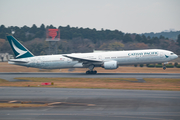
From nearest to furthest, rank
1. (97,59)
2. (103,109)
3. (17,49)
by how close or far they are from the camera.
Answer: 1. (103,109)
2. (97,59)
3. (17,49)

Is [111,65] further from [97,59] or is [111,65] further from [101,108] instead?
[101,108]

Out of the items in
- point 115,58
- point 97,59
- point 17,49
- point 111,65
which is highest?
point 17,49

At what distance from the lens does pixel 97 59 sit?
4159cm

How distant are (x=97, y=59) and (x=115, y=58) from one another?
11.4 ft

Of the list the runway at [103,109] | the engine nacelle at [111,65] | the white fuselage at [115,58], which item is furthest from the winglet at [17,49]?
the runway at [103,109]

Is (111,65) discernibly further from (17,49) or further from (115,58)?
(17,49)

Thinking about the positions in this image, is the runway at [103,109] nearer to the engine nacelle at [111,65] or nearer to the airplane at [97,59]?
the engine nacelle at [111,65]

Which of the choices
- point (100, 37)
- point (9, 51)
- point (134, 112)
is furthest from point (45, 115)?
point (100, 37)

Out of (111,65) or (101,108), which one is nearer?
(101,108)

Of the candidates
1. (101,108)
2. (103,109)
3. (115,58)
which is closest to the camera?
(103,109)

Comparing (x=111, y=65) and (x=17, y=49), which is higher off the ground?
(x=17, y=49)

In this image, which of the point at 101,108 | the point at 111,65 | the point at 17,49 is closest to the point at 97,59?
the point at 111,65

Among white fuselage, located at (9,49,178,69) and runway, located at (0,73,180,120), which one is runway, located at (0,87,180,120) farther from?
white fuselage, located at (9,49,178,69)

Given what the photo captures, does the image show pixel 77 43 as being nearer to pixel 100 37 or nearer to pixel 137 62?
pixel 100 37
